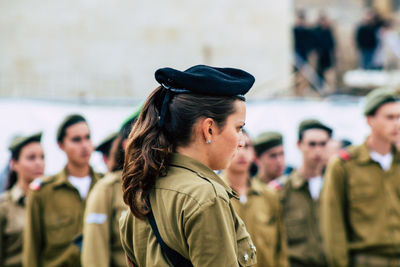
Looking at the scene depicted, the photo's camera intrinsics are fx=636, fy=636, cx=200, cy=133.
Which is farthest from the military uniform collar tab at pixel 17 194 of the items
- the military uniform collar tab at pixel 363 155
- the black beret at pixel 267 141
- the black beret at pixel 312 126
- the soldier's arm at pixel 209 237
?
the soldier's arm at pixel 209 237

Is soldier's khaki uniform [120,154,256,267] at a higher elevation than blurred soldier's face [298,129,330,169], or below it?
higher

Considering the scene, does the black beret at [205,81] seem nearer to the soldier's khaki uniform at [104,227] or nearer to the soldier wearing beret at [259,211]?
the soldier's khaki uniform at [104,227]

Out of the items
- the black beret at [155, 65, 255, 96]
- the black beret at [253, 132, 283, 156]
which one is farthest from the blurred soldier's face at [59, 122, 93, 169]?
the black beret at [155, 65, 255, 96]

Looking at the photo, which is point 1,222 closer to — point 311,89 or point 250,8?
point 311,89

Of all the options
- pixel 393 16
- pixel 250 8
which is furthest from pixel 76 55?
pixel 393 16

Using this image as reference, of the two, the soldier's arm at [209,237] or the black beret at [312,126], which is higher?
the soldier's arm at [209,237]

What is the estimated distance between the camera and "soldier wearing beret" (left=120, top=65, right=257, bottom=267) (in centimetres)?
238

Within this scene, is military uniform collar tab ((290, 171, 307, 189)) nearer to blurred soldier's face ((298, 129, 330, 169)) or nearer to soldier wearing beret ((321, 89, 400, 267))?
blurred soldier's face ((298, 129, 330, 169))

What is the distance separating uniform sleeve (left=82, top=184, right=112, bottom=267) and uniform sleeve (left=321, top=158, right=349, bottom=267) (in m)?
2.08

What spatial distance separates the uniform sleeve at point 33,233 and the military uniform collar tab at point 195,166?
10.4ft

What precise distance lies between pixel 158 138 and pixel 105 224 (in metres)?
2.39

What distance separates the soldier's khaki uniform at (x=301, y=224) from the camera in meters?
6.16

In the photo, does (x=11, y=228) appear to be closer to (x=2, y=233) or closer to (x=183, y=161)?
(x=2, y=233)

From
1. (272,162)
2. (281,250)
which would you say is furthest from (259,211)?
(272,162)
